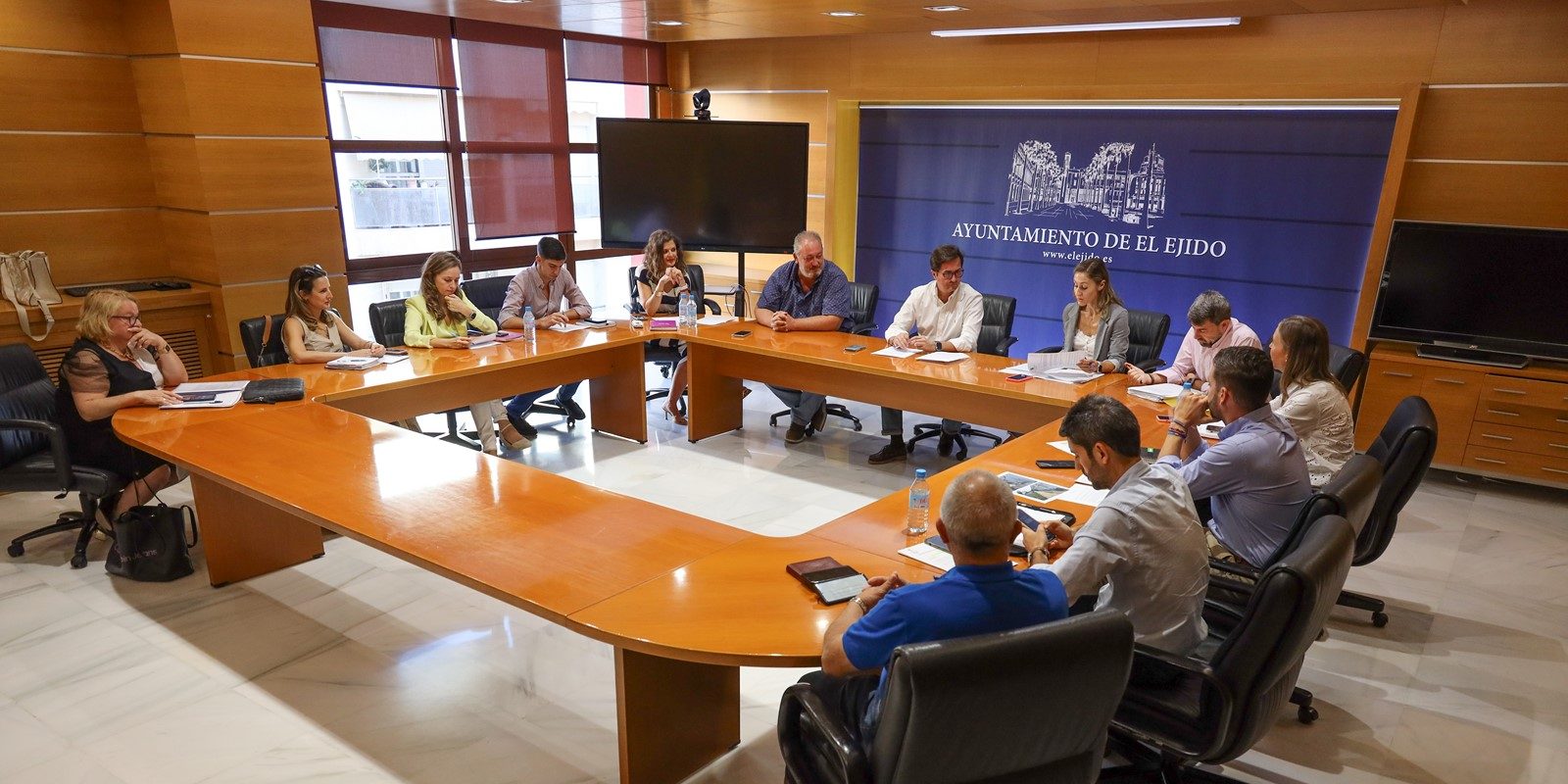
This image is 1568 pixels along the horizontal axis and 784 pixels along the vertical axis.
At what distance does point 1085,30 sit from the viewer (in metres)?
6.21

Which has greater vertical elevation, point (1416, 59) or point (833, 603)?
point (1416, 59)

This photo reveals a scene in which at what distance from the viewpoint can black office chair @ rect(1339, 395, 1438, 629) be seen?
306cm

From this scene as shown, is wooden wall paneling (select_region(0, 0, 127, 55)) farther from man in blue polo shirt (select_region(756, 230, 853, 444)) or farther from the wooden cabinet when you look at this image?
the wooden cabinet

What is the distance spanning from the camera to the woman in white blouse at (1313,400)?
11.0 ft

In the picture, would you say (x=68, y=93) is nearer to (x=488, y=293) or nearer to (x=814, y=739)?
(x=488, y=293)

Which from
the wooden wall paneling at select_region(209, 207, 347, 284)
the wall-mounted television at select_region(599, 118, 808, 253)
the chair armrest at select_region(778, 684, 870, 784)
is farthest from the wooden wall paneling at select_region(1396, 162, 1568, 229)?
the wooden wall paneling at select_region(209, 207, 347, 284)

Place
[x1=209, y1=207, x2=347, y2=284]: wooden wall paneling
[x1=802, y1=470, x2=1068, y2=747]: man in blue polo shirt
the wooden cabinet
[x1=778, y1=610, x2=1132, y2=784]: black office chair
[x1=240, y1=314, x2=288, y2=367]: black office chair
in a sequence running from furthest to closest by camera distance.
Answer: [x1=209, y1=207, x2=347, y2=284]: wooden wall paneling, the wooden cabinet, [x1=240, y1=314, x2=288, y2=367]: black office chair, [x1=802, y1=470, x2=1068, y2=747]: man in blue polo shirt, [x1=778, y1=610, x2=1132, y2=784]: black office chair

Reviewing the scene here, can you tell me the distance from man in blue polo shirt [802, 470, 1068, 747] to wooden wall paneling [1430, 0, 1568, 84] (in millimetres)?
5046

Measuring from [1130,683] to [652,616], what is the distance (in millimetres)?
1200

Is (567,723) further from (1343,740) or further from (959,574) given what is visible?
(1343,740)

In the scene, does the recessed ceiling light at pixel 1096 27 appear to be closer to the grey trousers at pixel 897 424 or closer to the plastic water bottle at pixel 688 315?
the grey trousers at pixel 897 424

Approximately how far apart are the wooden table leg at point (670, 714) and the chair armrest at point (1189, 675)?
3.61 feet

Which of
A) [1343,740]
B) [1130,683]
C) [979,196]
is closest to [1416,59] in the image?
[979,196]

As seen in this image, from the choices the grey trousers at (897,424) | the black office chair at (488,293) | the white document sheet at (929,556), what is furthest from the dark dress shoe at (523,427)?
the white document sheet at (929,556)
